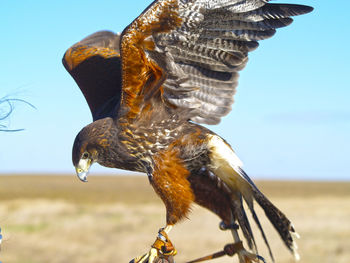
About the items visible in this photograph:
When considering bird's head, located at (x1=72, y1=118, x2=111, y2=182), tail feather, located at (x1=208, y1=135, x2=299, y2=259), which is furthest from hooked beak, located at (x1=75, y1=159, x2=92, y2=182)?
tail feather, located at (x1=208, y1=135, x2=299, y2=259)

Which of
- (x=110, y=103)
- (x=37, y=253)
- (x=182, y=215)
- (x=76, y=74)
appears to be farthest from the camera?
(x=37, y=253)

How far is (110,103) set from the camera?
15.2ft

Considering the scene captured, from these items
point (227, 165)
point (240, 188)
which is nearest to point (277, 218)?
point (240, 188)

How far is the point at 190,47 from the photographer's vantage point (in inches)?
156

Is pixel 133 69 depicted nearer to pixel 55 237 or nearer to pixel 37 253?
pixel 37 253

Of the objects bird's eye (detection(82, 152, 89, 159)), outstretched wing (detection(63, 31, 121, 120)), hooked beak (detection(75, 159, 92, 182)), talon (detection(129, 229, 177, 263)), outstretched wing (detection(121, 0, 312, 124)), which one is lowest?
talon (detection(129, 229, 177, 263))

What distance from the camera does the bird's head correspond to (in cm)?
380

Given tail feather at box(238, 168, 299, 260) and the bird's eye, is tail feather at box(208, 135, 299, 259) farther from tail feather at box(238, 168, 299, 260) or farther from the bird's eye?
the bird's eye

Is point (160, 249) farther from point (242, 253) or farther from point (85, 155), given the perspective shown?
point (85, 155)

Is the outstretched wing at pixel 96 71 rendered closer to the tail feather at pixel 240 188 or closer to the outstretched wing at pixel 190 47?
the outstretched wing at pixel 190 47

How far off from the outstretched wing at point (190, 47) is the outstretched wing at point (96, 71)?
779 mm

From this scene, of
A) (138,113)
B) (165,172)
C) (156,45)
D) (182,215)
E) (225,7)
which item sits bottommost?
(182,215)

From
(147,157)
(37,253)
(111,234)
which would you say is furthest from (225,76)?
(111,234)

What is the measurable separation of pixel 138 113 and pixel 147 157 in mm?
364
